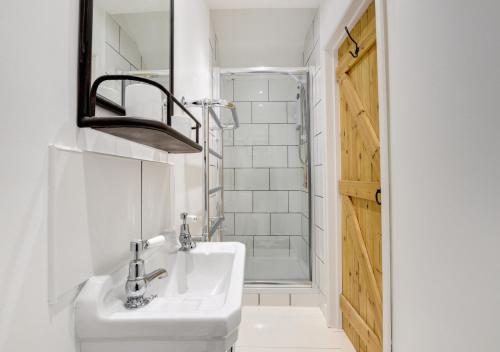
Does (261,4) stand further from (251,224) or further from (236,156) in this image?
(251,224)

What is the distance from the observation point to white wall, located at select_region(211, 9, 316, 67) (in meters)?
2.45

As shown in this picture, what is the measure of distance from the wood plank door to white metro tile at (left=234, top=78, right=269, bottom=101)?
94 centimetres

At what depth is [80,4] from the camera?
0.60 metres

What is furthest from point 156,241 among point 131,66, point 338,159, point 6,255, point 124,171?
point 338,159

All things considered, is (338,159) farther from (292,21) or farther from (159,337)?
(159,337)

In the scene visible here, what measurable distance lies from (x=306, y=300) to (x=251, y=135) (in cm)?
158

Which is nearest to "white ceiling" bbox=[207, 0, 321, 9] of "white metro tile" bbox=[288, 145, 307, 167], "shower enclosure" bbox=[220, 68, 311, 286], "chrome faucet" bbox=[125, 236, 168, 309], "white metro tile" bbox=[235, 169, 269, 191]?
"shower enclosure" bbox=[220, 68, 311, 286]

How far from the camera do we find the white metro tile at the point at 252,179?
2.74 m

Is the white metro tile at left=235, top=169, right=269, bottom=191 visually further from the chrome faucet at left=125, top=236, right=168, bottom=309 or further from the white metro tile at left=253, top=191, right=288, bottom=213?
the chrome faucet at left=125, top=236, right=168, bottom=309

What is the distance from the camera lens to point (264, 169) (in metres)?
2.74

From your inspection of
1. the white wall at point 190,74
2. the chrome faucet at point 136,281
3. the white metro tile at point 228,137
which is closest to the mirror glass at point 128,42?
the white wall at point 190,74

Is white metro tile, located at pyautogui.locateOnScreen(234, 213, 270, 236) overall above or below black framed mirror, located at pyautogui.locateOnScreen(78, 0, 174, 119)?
below

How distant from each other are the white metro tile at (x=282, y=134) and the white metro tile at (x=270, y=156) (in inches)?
2.4

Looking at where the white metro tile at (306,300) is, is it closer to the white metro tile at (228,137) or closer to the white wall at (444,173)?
the white wall at (444,173)
